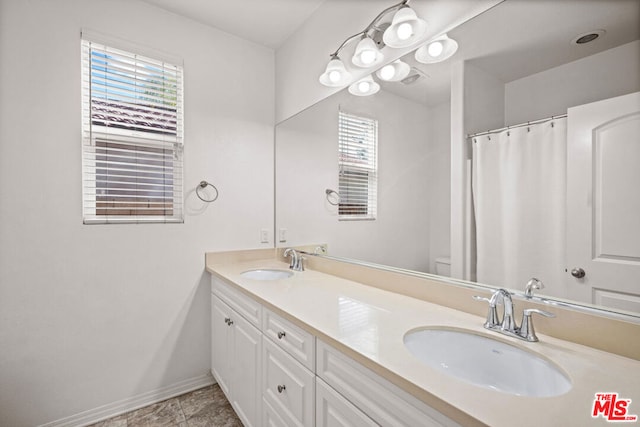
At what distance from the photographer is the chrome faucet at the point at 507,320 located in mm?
928

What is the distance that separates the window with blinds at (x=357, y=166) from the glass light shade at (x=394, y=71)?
236mm

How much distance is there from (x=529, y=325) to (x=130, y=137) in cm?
225

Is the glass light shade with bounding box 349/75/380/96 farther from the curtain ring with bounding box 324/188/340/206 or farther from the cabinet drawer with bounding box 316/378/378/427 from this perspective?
the cabinet drawer with bounding box 316/378/378/427

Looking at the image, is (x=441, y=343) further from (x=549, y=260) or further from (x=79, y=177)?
(x=79, y=177)

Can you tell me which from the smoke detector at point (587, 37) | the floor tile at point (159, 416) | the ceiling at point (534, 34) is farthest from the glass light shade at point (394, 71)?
the floor tile at point (159, 416)

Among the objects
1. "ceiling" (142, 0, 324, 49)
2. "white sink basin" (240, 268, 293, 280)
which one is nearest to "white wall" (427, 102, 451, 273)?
"white sink basin" (240, 268, 293, 280)

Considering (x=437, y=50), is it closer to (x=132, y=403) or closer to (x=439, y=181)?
(x=439, y=181)

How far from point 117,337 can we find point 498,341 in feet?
6.84

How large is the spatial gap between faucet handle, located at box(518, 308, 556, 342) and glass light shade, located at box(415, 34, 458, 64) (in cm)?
105

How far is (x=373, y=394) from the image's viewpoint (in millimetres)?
827

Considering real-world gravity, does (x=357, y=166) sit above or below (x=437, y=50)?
below

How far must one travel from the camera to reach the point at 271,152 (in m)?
2.47

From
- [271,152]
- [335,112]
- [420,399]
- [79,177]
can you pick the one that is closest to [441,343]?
[420,399]

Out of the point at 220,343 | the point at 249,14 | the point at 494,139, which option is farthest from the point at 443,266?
the point at 249,14
